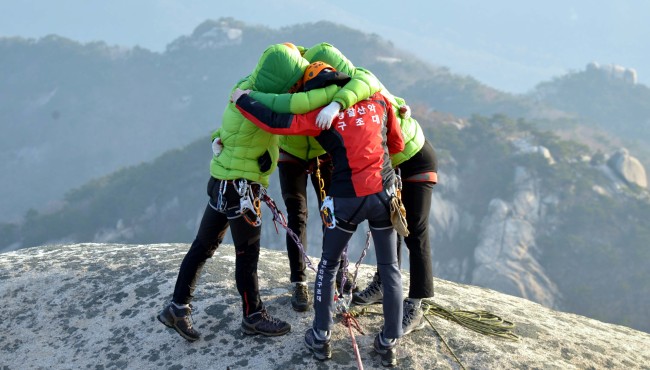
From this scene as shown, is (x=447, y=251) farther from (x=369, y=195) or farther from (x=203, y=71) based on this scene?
(x=203, y=71)

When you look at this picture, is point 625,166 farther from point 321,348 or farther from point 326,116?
point 326,116

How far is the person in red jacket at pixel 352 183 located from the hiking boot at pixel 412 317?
0.45 meters

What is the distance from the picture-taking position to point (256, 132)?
4844 millimetres

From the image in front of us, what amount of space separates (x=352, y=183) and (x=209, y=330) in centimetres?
221

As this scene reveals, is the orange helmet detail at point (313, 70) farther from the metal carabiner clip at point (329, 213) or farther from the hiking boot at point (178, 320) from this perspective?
the hiking boot at point (178, 320)

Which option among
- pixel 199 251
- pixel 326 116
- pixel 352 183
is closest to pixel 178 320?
pixel 199 251

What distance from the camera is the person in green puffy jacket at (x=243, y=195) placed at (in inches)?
186

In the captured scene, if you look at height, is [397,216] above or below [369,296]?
above

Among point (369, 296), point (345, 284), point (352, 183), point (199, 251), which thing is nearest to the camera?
point (352, 183)

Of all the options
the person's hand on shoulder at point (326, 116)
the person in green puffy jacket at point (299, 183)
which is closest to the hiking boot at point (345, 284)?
the person in green puffy jacket at point (299, 183)

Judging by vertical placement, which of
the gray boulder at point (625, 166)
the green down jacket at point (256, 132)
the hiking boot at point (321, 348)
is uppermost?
the green down jacket at point (256, 132)

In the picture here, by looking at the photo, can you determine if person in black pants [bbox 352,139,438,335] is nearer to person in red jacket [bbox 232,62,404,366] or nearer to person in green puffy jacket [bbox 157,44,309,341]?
person in red jacket [bbox 232,62,404,366]

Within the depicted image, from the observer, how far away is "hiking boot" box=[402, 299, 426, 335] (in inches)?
207

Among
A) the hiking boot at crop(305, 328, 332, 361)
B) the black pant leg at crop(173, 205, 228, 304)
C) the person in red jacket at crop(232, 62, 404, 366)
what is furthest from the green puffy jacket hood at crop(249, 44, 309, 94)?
the hiking boot at crop(305, 328, 332, 361)
